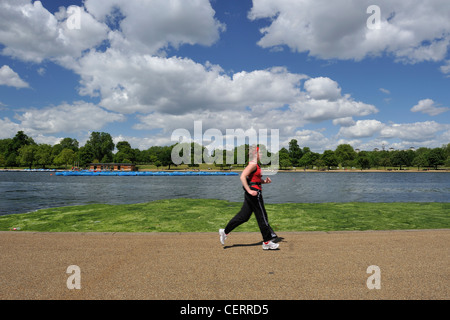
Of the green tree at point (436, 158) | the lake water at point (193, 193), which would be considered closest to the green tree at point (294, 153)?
the green tree at point (436, 158)

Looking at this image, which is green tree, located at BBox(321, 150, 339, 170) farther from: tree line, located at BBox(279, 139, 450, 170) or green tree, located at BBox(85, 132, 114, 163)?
green tree, located at BBox(85, 132, 114, 163)

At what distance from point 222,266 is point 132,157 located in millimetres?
142331

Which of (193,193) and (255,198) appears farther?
(193,193)

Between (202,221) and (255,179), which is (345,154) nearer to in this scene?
(202,221)

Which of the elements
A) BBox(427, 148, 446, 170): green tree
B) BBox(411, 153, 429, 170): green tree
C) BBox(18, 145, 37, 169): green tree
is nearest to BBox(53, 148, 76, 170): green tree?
BBox(18, 145, 37, 169): green tree

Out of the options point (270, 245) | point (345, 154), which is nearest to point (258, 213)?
point (270, 245)

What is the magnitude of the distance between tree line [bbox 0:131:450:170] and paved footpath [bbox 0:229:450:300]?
12475 cm

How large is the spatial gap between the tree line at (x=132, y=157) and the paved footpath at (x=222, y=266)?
125 m

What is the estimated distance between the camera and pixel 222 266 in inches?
197

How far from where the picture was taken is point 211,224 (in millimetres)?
9359

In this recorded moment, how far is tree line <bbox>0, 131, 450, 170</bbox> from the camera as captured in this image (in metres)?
136
